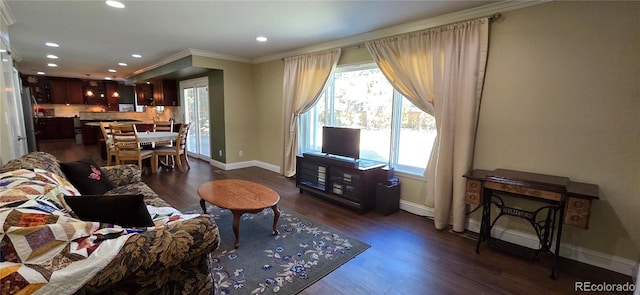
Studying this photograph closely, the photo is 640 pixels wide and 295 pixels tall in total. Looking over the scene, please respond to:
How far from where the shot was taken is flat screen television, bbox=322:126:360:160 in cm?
353

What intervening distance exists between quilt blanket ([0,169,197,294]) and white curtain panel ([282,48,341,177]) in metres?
3.46

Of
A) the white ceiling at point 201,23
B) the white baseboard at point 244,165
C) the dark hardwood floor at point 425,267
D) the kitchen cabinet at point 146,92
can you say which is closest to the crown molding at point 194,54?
the white ceiling at point 201,23

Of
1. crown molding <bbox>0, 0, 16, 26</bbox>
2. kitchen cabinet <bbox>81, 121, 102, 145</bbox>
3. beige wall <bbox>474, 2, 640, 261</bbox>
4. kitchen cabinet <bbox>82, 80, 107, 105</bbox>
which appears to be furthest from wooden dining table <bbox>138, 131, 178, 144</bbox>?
kitchen cabinet <bbox>82, 80, 107, 105</bbox>

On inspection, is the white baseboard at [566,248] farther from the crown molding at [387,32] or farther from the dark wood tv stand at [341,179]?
the crown molding at [387,32]

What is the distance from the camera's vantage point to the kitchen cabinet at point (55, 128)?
351 inches

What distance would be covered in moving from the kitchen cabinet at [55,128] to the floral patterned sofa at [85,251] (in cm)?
1034

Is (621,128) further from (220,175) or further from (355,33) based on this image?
(220,175)

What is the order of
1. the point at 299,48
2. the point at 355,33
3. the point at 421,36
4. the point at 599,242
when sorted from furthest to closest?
the point at 299,48
the point at 355,33
the point at 421,36
the point at 599,242

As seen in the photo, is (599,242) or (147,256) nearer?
(147,256)

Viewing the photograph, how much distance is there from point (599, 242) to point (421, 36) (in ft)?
8.19

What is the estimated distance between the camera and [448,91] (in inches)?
113

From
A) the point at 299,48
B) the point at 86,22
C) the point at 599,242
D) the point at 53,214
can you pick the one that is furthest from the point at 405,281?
the point at 86,22

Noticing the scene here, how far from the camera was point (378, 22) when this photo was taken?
3172 millimetres

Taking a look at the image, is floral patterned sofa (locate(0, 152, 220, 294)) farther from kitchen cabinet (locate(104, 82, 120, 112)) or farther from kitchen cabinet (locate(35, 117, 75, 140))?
kitchen cabinet (locate(104, 82, 120, 112))
